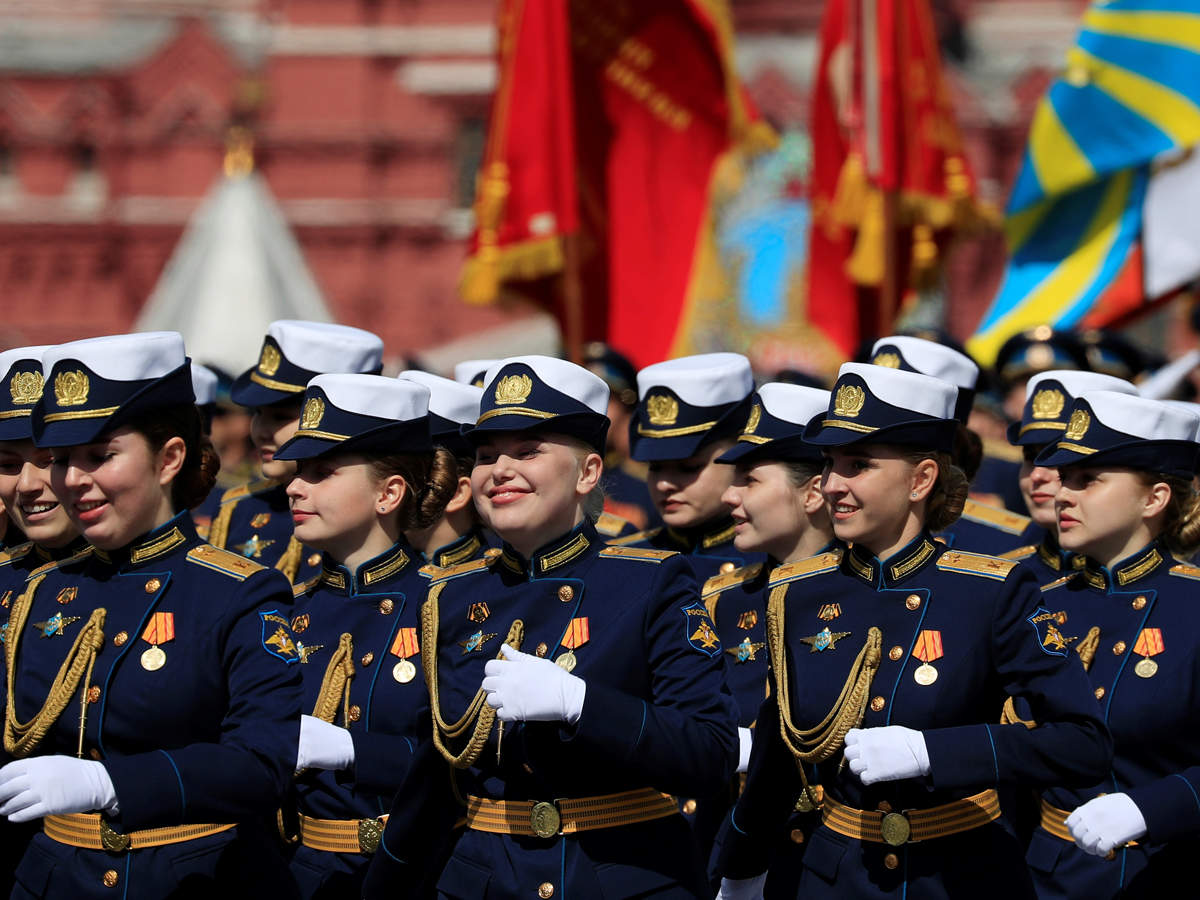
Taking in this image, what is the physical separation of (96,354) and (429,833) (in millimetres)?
1276

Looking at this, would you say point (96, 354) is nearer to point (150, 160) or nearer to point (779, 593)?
point (779, 593)

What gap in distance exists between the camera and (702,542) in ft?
19.8

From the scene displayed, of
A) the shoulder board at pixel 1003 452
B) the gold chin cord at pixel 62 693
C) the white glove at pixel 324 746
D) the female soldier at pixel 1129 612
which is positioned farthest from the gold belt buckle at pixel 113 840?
the shoulder board at pixel 1003 452

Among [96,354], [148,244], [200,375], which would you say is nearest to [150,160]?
[148,244]

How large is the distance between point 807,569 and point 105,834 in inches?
68.6

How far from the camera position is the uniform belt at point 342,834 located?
4512mm

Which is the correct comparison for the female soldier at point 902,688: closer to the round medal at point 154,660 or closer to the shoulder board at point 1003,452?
the round medal at point 154,660

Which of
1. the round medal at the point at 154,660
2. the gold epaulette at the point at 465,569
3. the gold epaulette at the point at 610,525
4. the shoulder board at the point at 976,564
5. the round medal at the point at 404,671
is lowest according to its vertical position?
the gold epaulette at the point at 610,525

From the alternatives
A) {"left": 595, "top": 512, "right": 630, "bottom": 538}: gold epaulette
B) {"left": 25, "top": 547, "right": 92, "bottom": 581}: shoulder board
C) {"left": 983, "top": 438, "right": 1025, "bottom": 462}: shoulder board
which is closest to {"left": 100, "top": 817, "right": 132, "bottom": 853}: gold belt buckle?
{"left": 25, "top": 547, "right": 92, "bottom": 581}: shoulder board

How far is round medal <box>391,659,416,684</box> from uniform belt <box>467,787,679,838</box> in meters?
0.70

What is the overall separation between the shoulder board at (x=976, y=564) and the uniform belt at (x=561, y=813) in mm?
856

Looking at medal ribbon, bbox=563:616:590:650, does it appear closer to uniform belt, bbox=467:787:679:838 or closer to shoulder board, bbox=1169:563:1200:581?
uniform belt, bbox=467:787:679:838

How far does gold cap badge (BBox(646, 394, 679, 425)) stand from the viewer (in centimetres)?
594

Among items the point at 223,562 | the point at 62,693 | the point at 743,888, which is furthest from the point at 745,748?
the point at 62,693
